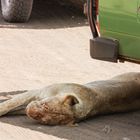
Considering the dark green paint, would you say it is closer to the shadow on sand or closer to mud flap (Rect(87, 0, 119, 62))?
mud flap (Rect(87, 0, 119, 62))

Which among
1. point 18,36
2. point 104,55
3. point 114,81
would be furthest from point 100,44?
point 18,36

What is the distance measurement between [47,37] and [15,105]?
181 inches

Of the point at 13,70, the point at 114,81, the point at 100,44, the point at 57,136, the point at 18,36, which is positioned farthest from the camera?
the point at 18,36

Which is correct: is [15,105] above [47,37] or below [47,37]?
above

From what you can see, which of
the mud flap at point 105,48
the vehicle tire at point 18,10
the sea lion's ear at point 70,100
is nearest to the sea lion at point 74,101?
the sea lion's ear at point 70,100

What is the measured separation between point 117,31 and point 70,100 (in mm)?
711

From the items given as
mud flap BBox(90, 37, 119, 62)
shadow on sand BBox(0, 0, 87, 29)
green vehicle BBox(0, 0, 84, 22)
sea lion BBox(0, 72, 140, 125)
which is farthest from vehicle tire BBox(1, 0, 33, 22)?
mud flap BBox(90, 37, 119, 62)

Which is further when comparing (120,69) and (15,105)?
(120,69)

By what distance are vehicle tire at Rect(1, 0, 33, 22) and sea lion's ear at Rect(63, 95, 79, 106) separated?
19.8 feet

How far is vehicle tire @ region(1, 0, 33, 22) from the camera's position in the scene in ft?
36.9

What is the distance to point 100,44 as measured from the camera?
18.1 feet

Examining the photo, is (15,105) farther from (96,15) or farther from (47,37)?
(47,37)

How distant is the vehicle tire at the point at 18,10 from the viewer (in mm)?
11237

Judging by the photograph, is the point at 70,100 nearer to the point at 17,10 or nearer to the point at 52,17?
the point at 17,10
